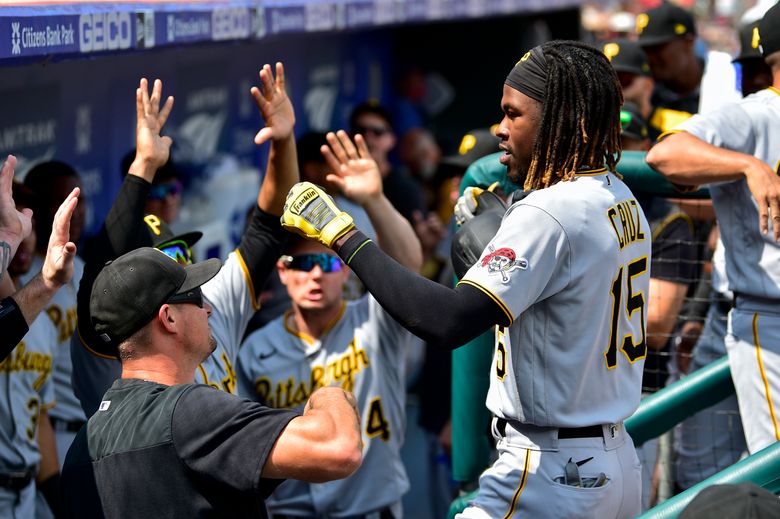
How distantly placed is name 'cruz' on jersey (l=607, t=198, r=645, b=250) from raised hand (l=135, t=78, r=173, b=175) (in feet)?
5.01

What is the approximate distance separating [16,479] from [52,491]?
40cm

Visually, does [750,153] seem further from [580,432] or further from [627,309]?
[580,432]

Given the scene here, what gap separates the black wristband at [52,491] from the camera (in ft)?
14.2

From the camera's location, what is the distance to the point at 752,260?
316 centimetres

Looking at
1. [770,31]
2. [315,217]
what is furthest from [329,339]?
[770,31]

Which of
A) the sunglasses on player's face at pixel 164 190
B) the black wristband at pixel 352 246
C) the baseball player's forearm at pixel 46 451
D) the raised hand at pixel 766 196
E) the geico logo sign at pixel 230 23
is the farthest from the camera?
the sunglasses on player's face at pixel 164 190

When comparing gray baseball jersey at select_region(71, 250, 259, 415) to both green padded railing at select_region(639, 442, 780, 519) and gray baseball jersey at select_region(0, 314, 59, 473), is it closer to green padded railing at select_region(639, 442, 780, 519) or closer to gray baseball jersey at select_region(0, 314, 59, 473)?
gray baseball jersey at select_region(0, 314, 59, 473)

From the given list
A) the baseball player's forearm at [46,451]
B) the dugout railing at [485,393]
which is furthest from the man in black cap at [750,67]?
the baseball player's forearm at [46,451]

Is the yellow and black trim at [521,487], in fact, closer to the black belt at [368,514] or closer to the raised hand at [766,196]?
the raised hand at [766,196]

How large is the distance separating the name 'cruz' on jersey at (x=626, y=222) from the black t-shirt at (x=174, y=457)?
0.89 m

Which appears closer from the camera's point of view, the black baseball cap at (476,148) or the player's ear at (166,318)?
the player's ear at (166,318)

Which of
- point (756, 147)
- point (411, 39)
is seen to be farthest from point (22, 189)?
point (411, 39)

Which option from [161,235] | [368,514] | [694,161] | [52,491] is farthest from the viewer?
[52,491]

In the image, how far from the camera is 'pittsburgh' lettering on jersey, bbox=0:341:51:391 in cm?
399
